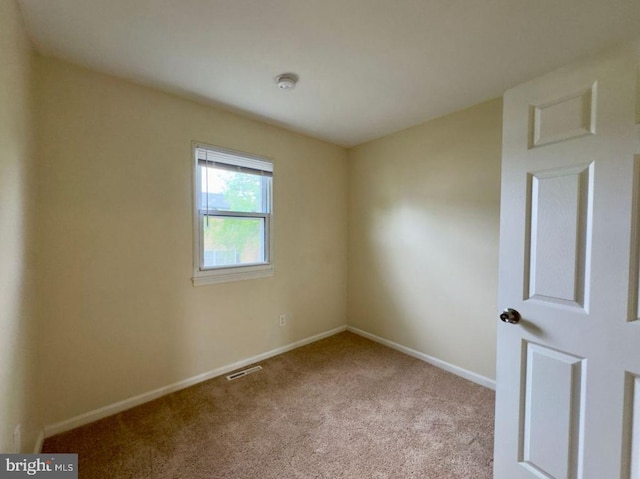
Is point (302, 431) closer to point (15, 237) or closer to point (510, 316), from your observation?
point (510, 316)

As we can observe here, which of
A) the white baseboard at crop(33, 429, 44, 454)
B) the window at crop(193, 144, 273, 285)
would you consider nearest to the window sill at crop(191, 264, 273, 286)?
the window at crop(193, 144, 273, 285)

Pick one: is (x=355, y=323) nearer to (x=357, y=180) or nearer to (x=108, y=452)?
(x=357, y=180)

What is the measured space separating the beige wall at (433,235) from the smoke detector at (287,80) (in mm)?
1396

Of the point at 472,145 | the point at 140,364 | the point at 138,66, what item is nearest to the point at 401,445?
the point at 140,364

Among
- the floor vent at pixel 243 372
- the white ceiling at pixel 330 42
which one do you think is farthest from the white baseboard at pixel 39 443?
the white ceiling at pixel 330 42

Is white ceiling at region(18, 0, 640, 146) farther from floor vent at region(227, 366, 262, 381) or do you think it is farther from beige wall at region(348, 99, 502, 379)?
floor vent at region(227, 366, 262, 381)

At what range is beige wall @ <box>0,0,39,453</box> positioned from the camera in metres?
1.06

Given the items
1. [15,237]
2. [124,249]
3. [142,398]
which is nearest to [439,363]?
[142,398]

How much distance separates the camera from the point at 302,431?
5.61 ft

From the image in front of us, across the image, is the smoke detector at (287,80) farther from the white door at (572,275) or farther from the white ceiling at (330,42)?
the white door at (572,275)

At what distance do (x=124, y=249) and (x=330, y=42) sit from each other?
191cm

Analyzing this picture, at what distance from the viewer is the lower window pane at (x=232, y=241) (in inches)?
91.0

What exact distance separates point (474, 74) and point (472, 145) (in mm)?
628

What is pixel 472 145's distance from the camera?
2.25 meters
